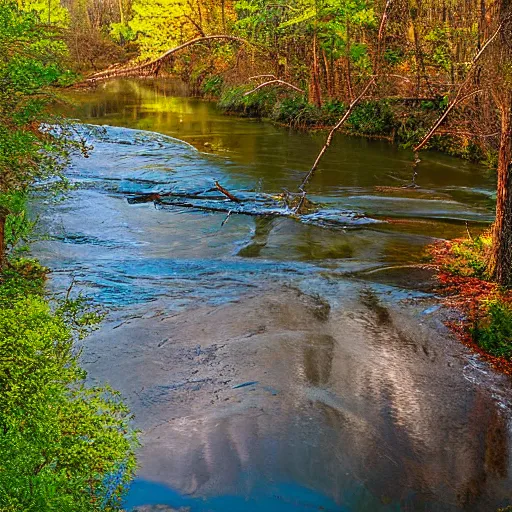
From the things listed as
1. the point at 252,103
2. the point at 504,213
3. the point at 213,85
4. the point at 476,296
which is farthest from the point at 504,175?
the point at 213,85

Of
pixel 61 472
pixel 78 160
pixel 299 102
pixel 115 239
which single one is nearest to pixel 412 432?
pixel 61 472

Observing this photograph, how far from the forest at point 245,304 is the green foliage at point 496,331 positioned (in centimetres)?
3

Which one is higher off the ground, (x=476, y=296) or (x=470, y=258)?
(x=470, y=258)

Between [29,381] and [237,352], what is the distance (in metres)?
6.67

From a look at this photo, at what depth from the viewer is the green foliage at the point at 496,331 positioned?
10.6 meters

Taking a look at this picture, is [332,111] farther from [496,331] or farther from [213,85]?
[496,331]

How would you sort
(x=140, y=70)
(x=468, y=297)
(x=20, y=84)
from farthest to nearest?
(x=468, y=297), (x=20, y=84), (x=140, y=70)

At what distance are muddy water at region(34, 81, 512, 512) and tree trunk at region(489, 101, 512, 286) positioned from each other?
1.47 m

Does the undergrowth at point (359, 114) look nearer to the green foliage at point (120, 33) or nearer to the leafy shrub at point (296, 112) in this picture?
the leafy shrub at point (296, 112)

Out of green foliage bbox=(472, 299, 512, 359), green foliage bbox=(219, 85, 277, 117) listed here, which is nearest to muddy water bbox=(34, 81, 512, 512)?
green foliage bbox=(472, 299, 512, 359)

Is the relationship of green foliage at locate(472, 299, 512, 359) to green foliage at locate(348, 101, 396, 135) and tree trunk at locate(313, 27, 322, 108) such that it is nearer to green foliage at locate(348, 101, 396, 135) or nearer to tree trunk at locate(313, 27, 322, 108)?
green foliage at locate(348, 101, 396, 135)

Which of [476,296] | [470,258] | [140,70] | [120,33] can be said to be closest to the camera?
[140,70]

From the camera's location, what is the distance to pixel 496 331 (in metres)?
10.8

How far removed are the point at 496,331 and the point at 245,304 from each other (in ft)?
14.3
